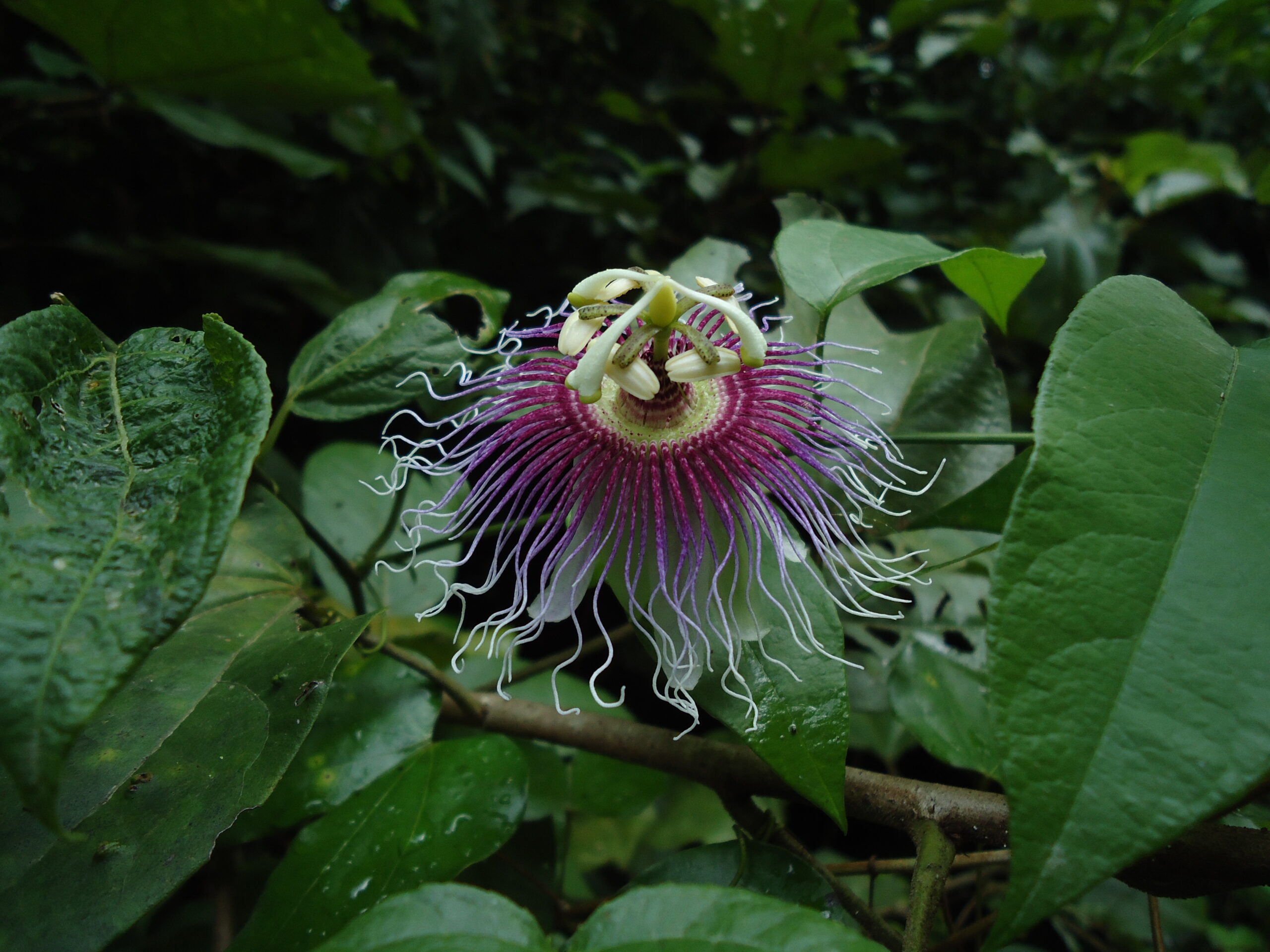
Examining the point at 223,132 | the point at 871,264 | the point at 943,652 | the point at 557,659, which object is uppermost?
the point at 223,132

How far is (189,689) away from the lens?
646 mm

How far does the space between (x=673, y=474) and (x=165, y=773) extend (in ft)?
1.63

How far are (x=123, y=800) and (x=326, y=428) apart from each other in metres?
1.13

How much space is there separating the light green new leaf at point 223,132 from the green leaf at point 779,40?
93 centimetres

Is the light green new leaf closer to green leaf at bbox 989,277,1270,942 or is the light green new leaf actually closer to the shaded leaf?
the shaded leaf

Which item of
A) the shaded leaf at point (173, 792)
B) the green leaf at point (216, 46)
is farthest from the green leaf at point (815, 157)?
the shaded leaf at point (173, 792)

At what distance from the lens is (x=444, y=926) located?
46cm

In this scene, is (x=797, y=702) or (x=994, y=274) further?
(x=994, y=274)

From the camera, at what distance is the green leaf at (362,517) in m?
1.14

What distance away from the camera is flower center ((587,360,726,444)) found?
0.85 meters

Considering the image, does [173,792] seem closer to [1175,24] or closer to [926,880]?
[926,880]

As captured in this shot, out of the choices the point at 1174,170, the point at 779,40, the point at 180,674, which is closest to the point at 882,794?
the point at 180,674

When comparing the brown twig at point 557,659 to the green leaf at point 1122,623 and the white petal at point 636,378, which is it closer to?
the white petal at point 636,378

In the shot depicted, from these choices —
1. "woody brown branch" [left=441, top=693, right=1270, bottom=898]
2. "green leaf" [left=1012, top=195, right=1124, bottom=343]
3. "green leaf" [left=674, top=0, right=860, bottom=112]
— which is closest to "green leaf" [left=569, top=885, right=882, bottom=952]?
"woody brown branch" [left=441, top=693, right=1270, bottom=898]
